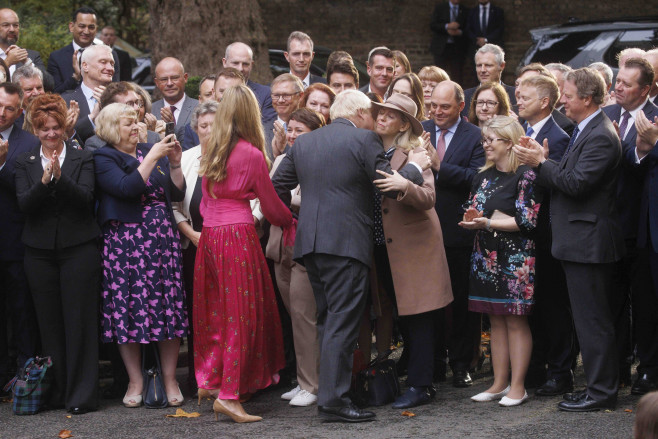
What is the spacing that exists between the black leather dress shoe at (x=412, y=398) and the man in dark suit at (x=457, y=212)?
642mm

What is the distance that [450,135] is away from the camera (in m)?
8.32

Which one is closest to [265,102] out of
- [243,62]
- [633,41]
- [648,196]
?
[243,62]

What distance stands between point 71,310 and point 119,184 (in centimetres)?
100

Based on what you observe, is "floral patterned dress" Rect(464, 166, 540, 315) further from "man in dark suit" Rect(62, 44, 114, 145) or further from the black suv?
the black suv

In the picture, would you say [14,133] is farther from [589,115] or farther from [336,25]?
[336,25]

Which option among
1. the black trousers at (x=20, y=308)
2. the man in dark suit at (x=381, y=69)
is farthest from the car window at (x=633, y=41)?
the black trousers at (x=20, y=308)

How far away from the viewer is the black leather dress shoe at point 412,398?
7.34 m

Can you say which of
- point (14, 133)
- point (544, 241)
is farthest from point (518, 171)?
point (14, 133)

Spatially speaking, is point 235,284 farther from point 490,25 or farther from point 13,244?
point 490,25

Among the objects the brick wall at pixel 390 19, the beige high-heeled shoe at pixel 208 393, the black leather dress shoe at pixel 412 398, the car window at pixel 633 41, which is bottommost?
the black leather dress shoe at pixel 412 398

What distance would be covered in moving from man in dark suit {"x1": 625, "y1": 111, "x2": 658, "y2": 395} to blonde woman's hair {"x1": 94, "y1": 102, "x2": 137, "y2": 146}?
12.3 ft

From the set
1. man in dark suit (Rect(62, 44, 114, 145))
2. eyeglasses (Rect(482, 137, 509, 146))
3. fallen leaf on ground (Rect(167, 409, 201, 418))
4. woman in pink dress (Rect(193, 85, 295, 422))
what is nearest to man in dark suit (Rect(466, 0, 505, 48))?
man in dark suit (Rect(62, 44, 114, 145))

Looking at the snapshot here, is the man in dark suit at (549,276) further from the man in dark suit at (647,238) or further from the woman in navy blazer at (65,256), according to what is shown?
the woman in navy blazer at (65,256)

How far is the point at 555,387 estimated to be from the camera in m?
7.57
